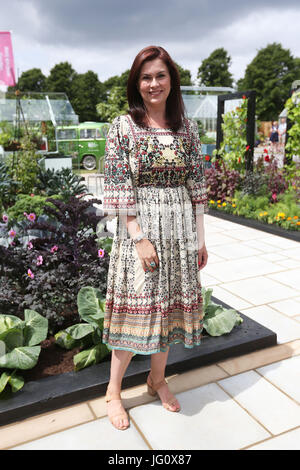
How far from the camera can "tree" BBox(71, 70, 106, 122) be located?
3866 centimetres

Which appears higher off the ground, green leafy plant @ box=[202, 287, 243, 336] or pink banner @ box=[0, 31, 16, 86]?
pink banner @ box=[0, 31, 16, 86]

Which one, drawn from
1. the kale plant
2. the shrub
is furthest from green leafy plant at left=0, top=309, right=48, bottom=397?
the shrub

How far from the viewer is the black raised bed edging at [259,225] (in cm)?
546

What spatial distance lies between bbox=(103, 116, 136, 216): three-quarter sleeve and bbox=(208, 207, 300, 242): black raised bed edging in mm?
4201

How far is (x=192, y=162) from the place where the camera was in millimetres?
1886

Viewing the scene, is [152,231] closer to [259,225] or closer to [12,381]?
[12,381]

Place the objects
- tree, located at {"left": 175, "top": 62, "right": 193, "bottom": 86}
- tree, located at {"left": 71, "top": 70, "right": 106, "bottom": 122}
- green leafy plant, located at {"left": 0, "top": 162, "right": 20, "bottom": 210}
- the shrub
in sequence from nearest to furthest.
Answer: green leafy plant, located at {"left": 0, "top": 162, "right": 20, "bottom": 210}, the shrub, tree, located at {"left": 71, "top": 70, "right": 106, "bottom": 122}, tree, located at {"left": 175, "top": 62, "right": 193, "bottom": 86}

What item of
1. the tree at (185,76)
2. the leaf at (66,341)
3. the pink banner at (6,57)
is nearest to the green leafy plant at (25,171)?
the pink banner at (6,57)

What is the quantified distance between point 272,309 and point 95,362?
66.8 inches

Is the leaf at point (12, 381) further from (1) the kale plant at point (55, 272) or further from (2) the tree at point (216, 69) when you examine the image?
(2) the tree at point (216, 69)

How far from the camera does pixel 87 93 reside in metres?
41.1

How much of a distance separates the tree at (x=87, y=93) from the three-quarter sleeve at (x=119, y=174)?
38304 mm

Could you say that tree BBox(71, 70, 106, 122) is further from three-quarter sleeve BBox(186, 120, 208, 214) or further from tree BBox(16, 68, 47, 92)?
three-quarter sleeve BBox(186, 120, 208, 214)
